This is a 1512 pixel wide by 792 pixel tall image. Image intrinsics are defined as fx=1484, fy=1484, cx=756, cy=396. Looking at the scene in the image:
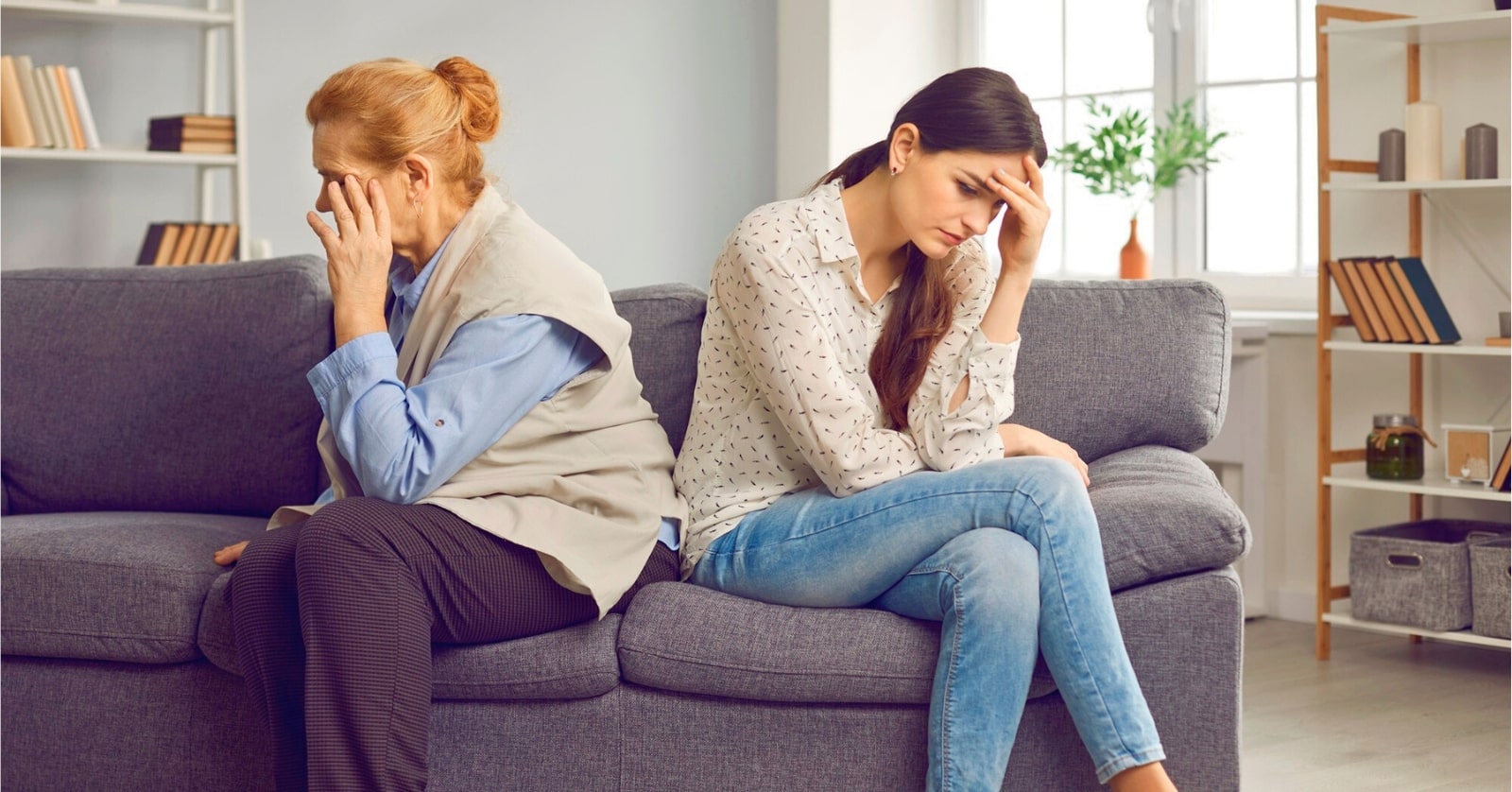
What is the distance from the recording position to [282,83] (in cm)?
418

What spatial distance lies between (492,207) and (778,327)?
17.3 inches

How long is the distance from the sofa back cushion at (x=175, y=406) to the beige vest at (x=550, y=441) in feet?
1.92

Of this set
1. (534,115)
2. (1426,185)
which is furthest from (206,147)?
(1426,185)

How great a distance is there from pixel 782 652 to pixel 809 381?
0.34 metres

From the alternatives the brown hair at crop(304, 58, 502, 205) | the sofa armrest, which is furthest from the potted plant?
the brown hair at crop(304, 58, 502, 205)

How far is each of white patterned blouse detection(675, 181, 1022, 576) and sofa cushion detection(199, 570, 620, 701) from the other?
199mm

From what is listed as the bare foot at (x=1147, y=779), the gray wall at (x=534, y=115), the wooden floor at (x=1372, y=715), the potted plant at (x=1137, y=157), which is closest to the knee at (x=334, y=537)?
the bare foot at (x=1147, y=779)

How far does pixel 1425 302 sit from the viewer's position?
3.20m

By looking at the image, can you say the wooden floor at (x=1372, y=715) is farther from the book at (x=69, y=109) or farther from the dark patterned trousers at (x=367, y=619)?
the book at (x=69, y=109)

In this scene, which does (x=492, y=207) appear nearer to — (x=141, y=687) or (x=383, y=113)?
(x=383, y=113)

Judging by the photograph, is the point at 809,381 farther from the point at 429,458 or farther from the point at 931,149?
the point at 429,458

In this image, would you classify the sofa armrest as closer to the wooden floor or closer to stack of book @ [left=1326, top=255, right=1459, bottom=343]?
the wooden floor

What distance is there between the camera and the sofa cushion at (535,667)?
1.85m

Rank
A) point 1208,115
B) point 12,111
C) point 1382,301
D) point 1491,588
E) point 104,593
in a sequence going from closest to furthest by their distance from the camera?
point 104,593
point 1491,588
point 1382,301
point 12,111
point 1208,115
